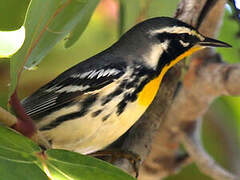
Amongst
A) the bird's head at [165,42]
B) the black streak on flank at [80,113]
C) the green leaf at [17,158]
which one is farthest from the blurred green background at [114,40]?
the green leaf at [17,158]

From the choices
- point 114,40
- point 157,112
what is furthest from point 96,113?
point 114,40

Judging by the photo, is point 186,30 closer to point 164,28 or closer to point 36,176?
point 164,28

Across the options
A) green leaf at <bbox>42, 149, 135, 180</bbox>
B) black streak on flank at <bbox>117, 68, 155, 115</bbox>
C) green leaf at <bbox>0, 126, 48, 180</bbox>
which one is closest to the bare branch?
black streak on flank at <bbox>117, 68, 155, 115</bbox>

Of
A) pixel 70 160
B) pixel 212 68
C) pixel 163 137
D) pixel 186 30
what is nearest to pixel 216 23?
pixel 212 68

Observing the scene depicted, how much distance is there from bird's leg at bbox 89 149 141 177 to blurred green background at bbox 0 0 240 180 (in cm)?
74

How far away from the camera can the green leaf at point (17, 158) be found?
1.37 metres

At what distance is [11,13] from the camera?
1.86 m

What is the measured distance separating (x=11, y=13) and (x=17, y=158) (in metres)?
0.61

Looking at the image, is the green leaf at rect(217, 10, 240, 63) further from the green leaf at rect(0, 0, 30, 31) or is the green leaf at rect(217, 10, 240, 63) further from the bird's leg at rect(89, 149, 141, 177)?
the green leaf at rect(0, 0, 30, 31)

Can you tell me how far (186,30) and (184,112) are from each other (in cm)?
84

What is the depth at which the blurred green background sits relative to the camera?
2.99 m

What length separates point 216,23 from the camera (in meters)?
2.86

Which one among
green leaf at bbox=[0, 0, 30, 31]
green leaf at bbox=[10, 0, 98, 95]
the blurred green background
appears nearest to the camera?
green leaf at bbox=[10, 0, 98, 95]

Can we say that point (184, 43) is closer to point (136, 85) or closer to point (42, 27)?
point (136, 85)
